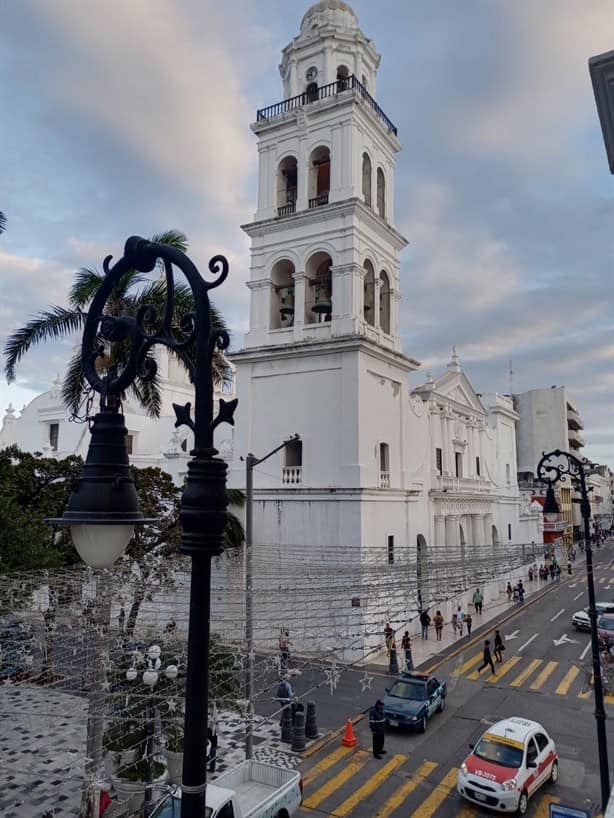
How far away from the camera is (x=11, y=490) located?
14.0 meters

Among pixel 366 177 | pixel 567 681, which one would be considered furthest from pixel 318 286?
pixel 567 681

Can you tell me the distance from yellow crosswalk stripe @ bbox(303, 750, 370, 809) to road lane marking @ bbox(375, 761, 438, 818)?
115cm

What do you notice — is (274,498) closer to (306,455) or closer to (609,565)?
(306,455)

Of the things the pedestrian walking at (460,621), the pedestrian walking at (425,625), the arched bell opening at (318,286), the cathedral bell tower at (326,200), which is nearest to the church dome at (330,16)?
the cathedral bell tower at (326,200)

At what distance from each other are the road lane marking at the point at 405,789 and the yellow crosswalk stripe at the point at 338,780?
1.15 meters

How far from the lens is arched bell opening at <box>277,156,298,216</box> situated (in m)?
25.4

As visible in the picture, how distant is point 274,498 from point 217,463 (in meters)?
20.3

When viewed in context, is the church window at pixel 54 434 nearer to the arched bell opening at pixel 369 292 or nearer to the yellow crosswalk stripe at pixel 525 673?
the arched bell opening at pixel 369 292

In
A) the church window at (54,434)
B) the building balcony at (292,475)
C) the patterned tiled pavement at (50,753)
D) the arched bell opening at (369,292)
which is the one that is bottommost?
the patterned tiled pavement at (50,753)

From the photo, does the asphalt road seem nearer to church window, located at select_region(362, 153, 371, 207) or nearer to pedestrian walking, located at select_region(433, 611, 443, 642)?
pedestrian walking, located at select_region(433, 611, 443, 642)

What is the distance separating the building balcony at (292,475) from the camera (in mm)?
23195

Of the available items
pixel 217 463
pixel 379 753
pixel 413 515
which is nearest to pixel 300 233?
pixel 413 515

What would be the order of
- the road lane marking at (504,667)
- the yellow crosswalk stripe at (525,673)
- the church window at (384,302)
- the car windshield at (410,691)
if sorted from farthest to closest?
the church window at (384,302) → the road lane marking at (504,667) → the yellow crosswalk stripe at (525,673) → the car windshield at (410,691)

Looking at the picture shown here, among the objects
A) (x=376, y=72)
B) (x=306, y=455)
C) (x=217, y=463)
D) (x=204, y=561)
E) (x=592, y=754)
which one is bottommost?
(x=592, y=754)
